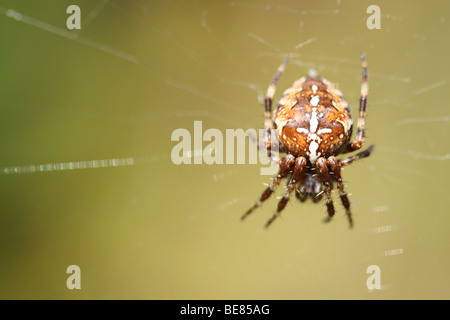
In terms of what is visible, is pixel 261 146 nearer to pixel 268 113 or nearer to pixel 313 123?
pixel 268 113

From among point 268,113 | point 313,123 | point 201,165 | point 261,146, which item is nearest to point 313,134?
point 313,123

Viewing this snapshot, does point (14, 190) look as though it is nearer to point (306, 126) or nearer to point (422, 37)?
point (306, 126)

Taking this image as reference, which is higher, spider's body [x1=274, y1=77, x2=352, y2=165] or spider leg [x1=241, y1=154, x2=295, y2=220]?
spider's body [x1=274, y1=77, x2=352, y2=165]

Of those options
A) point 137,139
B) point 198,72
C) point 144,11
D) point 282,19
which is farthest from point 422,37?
point 137,139

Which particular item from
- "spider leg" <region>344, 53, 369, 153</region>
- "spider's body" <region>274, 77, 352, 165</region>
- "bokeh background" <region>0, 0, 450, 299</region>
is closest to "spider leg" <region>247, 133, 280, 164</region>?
"spider's body" <region>274, 77, 352, 165</region>

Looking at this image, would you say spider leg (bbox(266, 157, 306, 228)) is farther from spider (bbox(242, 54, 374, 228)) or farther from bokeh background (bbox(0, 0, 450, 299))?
bokeh background (bbox(0, 0, 450, 299))
